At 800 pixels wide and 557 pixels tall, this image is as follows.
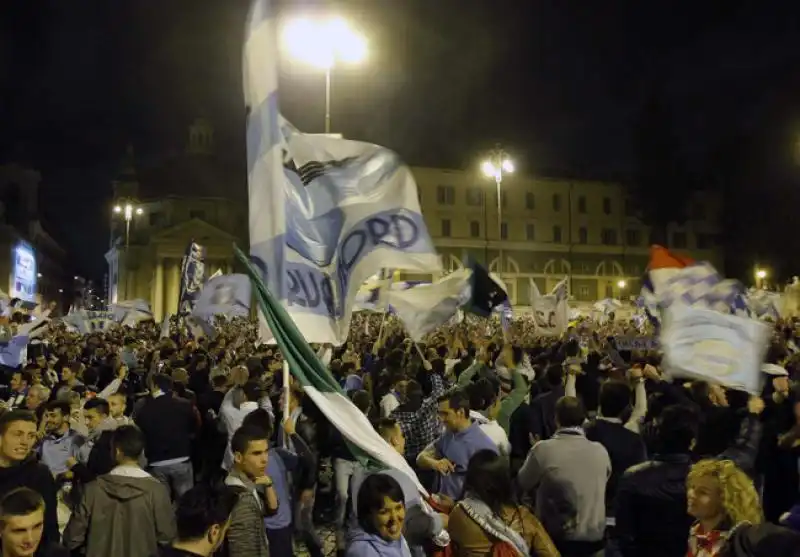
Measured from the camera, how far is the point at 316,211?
629 centimetres

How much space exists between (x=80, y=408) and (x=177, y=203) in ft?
281

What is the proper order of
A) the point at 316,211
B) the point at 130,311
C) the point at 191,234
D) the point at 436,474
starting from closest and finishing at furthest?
the point at 436,474 < the point at 316,211 < the point at 130,311 < the point at 191,234

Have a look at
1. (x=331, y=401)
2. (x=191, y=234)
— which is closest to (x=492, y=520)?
(x=331, y=401)

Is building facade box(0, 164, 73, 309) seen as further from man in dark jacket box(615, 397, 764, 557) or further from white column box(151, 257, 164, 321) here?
man in dark jacket box(615, 397, 764, 557)

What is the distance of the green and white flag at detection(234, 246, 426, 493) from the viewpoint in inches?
176

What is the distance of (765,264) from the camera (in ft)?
216

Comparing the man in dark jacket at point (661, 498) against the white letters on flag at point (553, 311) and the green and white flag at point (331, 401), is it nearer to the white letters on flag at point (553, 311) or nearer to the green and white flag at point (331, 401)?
the green and white flag at point (331, 401)

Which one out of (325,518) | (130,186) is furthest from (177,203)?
Answer: (325,518)

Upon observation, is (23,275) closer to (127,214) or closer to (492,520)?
(127,214)

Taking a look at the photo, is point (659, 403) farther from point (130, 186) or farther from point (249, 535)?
point (130, 186)

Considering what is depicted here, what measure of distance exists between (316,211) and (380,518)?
10.1ft

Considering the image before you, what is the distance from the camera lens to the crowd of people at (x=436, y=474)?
12.2 feet

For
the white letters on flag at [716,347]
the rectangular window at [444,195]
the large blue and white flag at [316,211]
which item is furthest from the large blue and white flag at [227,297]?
the rectangular window at [444,195]

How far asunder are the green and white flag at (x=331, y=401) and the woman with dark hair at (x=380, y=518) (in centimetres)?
68
